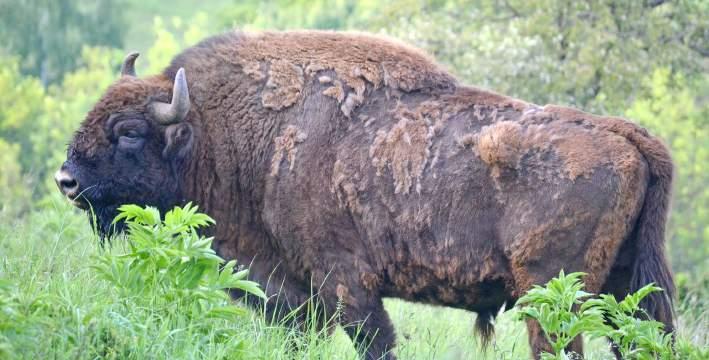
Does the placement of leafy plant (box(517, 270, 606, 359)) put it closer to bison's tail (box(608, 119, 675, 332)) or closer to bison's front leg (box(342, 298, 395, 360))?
bison's tail (box(608, 119, 675, 332))

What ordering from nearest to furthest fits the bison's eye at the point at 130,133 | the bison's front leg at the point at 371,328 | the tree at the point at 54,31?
the bison's front leg at the point at 371,328 < the bison's eye at the point at 130,133 < the tree at the point at 54,31

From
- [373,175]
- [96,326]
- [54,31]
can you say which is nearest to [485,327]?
[373,175]

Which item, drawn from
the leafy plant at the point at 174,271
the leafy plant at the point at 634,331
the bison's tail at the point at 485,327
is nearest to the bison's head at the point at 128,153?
the leafy plant at the point at 174,271

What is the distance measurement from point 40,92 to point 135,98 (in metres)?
26.7

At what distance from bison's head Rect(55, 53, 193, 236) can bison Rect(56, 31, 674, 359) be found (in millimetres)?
10

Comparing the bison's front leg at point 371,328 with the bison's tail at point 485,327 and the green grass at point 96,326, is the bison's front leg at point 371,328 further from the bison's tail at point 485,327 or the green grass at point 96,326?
the bison's tail at point 485,327

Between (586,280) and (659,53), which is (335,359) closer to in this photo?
(586,280)

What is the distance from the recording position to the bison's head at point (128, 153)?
6.24m

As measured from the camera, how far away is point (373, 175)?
19.2 ft

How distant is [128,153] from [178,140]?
329mm

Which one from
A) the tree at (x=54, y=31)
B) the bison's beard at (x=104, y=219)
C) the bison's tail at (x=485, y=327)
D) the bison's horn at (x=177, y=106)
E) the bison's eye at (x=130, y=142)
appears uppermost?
the bison's horn at (x=177, y=106)

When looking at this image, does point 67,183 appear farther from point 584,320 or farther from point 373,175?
point 584,320

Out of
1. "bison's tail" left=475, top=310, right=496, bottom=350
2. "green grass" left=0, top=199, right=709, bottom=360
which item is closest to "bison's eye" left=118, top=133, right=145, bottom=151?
"green grass" left=0, top=199, right=709, bottom=360

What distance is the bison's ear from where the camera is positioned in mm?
6266
